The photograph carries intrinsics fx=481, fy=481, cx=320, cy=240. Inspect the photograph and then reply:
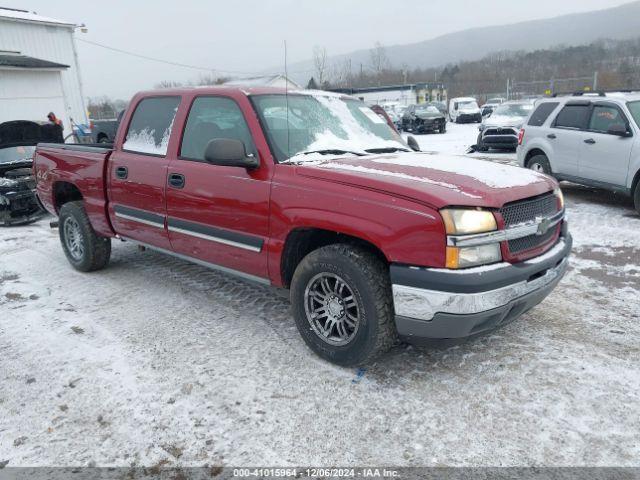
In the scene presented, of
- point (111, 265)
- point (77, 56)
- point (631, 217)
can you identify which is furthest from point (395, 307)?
point (77, 56)

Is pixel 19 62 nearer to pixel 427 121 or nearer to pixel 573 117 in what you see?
pixel 427 121

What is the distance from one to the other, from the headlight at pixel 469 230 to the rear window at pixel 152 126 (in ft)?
8.69

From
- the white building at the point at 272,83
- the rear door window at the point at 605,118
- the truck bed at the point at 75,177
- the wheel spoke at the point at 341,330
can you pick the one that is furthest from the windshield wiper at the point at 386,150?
the rear door window at the point at 605,118

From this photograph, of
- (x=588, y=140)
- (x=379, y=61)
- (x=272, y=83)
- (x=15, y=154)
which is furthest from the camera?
(x=379, y=61)

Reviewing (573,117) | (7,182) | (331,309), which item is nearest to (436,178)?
(331,309)

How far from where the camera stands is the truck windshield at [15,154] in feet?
27.9

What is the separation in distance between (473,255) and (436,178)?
58 centimetres

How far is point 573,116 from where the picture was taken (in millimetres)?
8281

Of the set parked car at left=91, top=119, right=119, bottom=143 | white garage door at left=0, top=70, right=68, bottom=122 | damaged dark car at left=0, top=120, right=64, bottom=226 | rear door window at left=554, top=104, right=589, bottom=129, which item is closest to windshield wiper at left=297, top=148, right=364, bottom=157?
damaged dark car at left=0, top=120, right=64, bottom=226

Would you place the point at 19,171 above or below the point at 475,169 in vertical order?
below

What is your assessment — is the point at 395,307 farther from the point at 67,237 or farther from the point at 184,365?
the point at 67,237

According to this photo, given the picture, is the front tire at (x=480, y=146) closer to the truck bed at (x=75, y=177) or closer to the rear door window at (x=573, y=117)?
the rear door window at (x=573, y=117)

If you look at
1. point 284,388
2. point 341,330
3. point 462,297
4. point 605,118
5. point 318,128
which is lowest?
point 284,388

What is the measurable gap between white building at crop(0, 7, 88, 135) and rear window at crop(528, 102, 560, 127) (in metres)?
18.4
